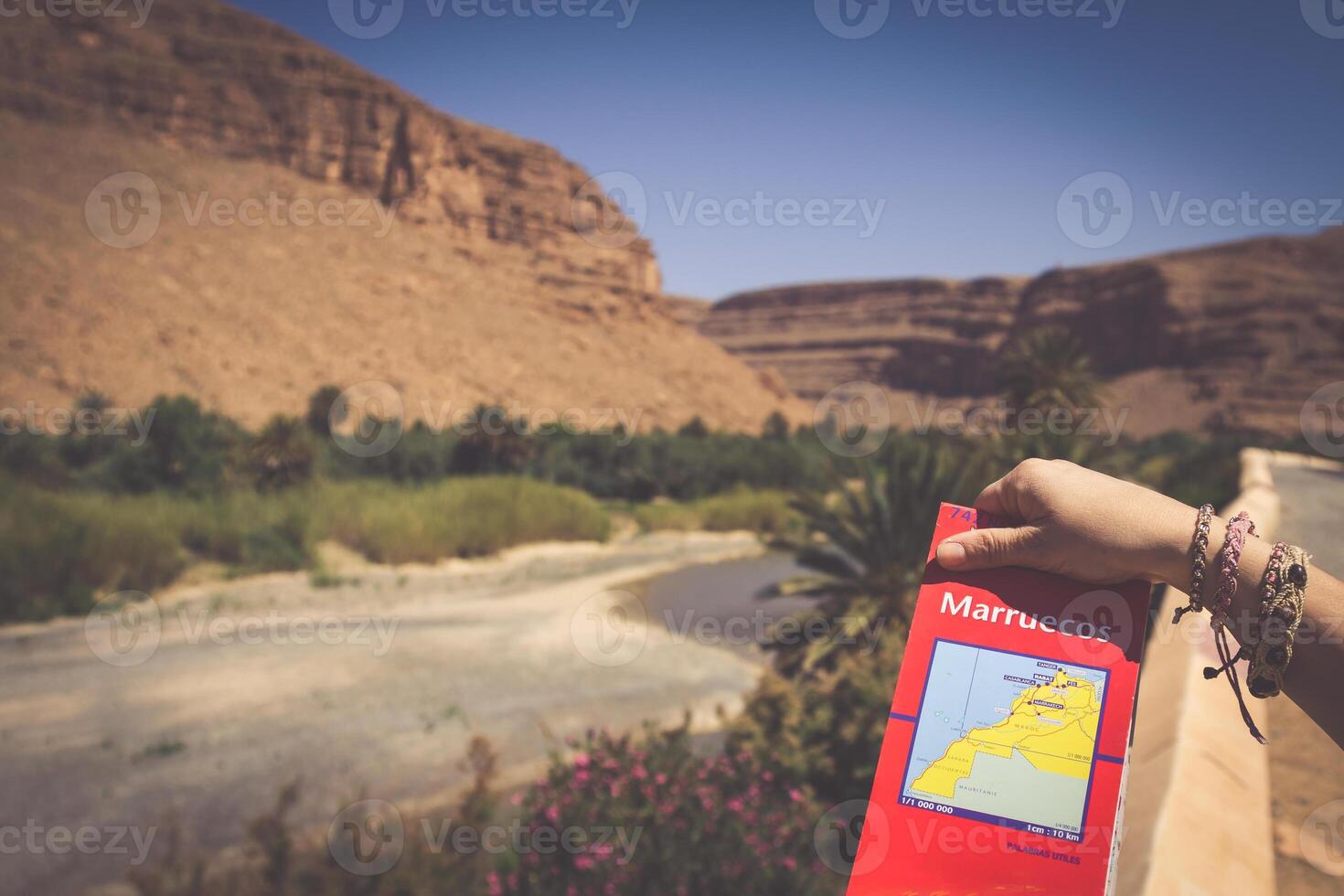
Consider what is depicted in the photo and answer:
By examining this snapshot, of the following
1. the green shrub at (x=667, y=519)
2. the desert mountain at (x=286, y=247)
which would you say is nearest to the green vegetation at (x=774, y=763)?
the green shrub at (x=667, y=519)

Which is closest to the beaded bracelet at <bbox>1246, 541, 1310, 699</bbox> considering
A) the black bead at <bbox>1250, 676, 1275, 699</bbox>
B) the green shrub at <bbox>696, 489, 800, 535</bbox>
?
the black bead at <bbox>1250, 676, 1275, 699</bbox>

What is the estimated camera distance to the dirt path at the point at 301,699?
29.0ft

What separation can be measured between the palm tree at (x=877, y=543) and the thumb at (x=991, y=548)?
21.8 feet

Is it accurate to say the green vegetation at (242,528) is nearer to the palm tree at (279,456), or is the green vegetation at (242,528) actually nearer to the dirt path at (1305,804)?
the palm tree at (279,456)

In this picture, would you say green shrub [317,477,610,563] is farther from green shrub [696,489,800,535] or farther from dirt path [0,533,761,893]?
green shrub [696,489,800,535]

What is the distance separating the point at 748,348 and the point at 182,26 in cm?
9932

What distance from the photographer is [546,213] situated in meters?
85.7

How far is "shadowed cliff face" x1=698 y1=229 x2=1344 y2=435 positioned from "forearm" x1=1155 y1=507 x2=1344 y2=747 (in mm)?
56582

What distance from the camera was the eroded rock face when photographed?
61219 mm

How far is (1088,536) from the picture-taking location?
1.42 m

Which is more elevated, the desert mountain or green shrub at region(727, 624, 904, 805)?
the desert mountain

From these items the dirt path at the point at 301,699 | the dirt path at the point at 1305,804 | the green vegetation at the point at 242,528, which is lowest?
the dirt path at the point at 301,699

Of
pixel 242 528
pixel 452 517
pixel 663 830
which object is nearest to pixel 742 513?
pixel 452 517

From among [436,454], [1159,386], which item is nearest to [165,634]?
[436,454]
